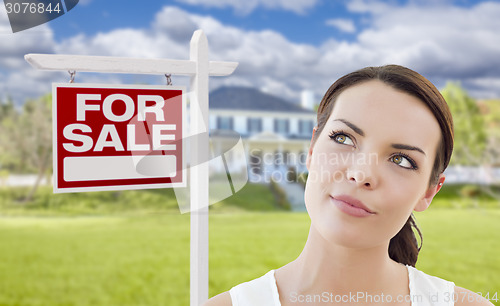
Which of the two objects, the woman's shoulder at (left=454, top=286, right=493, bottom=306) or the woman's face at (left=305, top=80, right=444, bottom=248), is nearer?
the woman's face at (left=305, top=80, right=444, bottom=248)

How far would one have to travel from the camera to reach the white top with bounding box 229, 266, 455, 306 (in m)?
1.26

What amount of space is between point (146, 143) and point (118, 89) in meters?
0.24

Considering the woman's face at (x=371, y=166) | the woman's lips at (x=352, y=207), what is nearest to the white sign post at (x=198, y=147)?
the woman's face at (x=371, y=166)

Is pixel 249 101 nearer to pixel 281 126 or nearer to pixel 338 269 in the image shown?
pixel 281 126

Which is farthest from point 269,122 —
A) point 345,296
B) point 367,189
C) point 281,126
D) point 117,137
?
point 367,189

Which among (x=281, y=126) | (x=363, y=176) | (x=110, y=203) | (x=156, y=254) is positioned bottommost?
(x=156, y=254)

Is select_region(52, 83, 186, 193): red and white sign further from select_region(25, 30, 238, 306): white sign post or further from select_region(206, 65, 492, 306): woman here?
select_region(206, 65, 492, 306): woman

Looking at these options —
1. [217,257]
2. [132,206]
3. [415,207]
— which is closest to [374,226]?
[415,207]

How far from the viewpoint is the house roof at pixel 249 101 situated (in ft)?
36.7

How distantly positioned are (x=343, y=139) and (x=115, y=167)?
1.01 metres

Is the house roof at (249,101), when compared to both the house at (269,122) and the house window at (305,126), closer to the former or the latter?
the house at (269,122)

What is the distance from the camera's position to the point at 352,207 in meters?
1.12

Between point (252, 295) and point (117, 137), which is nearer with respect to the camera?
point (252, 295)

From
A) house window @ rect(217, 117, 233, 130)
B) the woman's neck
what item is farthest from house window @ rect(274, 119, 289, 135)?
the woman's neck
